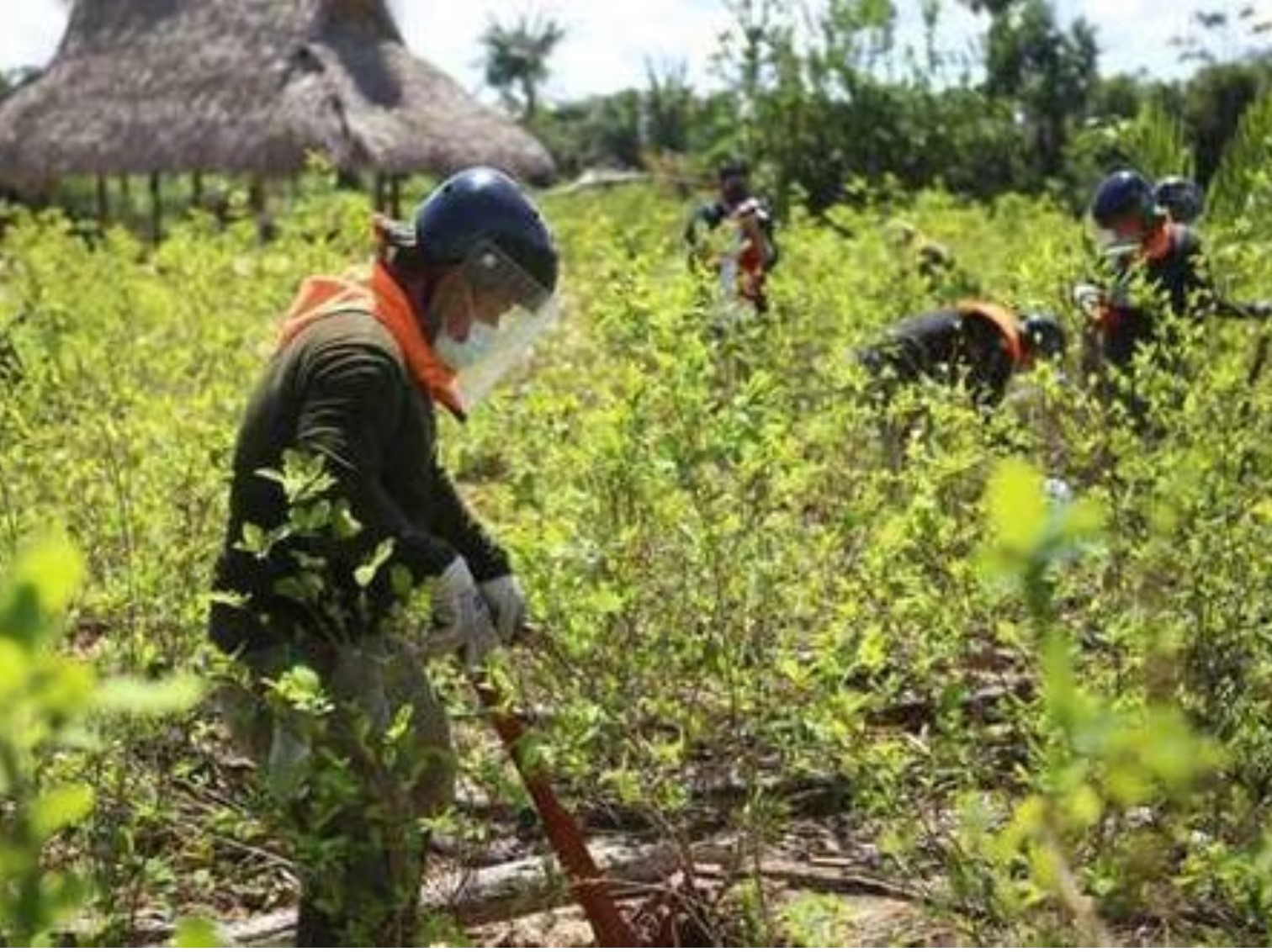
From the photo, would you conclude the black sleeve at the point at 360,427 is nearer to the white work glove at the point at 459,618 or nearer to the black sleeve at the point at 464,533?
the white work glove at the point at 459,618

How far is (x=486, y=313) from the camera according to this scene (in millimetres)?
3617

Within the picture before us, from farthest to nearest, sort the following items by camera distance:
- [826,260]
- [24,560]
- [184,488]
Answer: [826,260] < [184,488] < [24,560]

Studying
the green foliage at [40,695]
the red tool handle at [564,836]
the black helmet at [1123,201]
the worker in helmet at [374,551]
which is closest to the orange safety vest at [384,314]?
the worker in helmet at [374,551]

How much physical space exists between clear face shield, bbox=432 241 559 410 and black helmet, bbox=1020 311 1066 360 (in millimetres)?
3267

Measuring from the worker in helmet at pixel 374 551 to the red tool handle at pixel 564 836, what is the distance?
137 mm

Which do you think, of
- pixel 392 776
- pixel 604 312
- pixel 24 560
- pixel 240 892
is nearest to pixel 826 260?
pixel 604 312

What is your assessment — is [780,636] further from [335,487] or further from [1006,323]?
[1006,323]

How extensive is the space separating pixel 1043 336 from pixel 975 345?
1.28 feet

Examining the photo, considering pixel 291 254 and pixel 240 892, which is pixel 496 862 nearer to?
pixel 240 892

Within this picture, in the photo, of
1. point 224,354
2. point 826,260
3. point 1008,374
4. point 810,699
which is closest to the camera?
point 810,699

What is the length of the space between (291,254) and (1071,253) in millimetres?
5941

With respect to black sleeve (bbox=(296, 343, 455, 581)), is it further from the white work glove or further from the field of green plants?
the field of green plants

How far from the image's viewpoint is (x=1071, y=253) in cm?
645

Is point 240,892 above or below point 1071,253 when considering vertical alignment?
below
